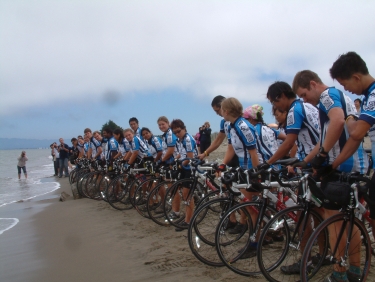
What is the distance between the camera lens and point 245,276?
376cm

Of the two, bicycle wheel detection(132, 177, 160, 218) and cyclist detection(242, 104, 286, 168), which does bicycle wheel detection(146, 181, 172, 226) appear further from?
cyclist detection(242, 104, 286, 168)

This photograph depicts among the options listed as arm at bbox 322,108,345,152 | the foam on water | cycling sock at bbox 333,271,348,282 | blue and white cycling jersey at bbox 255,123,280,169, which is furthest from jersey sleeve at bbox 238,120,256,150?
the foam on water

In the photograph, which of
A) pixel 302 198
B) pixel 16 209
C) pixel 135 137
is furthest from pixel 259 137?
pixel 16 209

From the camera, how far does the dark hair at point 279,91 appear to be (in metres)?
3.86

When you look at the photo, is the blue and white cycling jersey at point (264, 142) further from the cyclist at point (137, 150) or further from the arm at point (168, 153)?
the cyclist at point (137, 150)

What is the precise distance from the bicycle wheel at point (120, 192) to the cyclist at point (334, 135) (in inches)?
227

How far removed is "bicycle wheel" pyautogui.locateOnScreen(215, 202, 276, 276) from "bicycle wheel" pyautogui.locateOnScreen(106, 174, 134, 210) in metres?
4.60

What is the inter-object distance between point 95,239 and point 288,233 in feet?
12.0

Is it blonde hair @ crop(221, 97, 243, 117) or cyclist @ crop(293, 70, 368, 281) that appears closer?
cyclist @ crop(293, 70, 368, 281)

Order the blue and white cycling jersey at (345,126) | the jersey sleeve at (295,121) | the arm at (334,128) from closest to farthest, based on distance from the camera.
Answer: the arm at (334,128) → the blue and white cycling jersey at (345,126) → the jersey sleeve at (295,121)

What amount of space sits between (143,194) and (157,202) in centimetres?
80

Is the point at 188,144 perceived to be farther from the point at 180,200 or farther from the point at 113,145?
the point at 113,145

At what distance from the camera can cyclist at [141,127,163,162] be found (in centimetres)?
766

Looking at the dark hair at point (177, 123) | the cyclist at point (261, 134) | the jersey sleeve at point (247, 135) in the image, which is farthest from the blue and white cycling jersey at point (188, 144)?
the jersey sleeve at point (247, 135)
